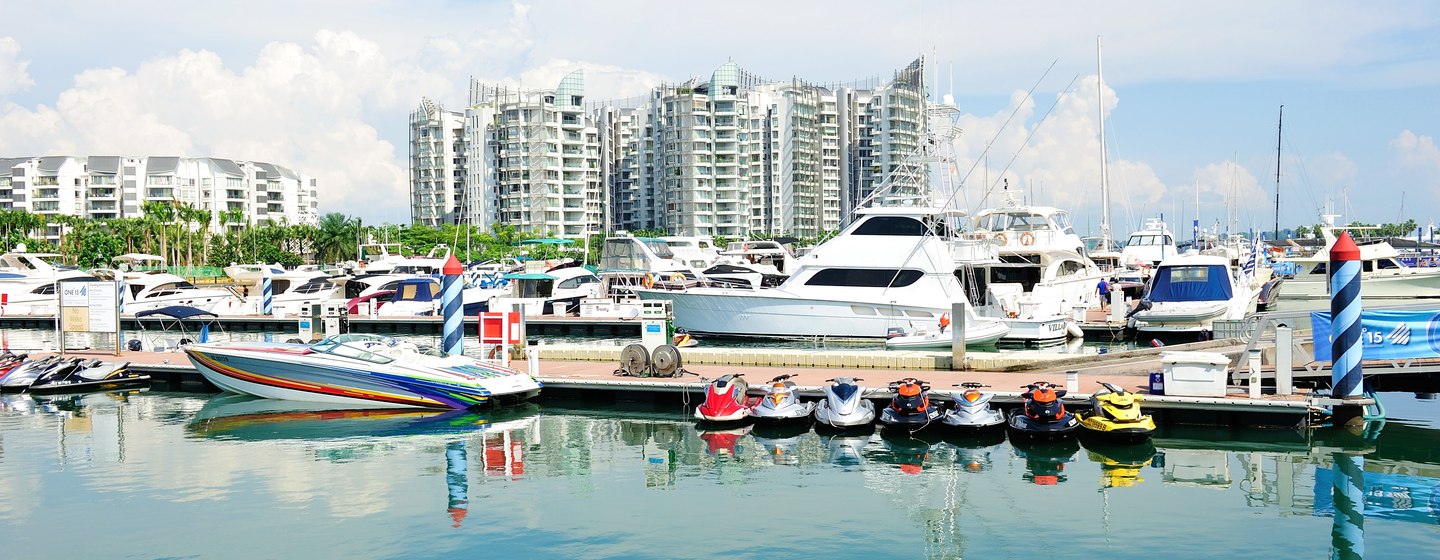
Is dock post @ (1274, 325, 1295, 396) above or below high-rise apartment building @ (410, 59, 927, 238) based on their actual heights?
below

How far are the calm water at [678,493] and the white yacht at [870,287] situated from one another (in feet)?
41.0

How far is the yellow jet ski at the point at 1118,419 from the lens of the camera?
18.4 metres

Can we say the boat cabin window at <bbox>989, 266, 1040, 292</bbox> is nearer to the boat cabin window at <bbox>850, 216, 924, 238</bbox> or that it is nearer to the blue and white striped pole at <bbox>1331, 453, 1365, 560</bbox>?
the boat cabin window at <bbox>850, 216, 924, 238</bbox>

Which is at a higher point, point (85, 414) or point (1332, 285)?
point (1332, 285)

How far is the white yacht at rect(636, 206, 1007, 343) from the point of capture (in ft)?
109

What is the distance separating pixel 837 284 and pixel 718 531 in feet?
67.2

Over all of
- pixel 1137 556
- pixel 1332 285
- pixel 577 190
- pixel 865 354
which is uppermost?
pixel 577 190

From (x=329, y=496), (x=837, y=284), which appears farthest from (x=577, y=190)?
(x=329, y=496)

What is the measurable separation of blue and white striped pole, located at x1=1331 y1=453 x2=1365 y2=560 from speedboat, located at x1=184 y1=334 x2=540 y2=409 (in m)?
15.1

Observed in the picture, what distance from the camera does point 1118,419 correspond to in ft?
60.5

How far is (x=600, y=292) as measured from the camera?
148 feet

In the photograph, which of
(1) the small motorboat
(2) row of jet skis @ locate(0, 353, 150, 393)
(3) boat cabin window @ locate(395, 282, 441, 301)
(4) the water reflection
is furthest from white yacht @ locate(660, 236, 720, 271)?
(4) the water reflection

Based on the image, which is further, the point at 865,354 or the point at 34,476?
the point at 865,354

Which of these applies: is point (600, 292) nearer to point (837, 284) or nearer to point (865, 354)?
point (837, 284)
